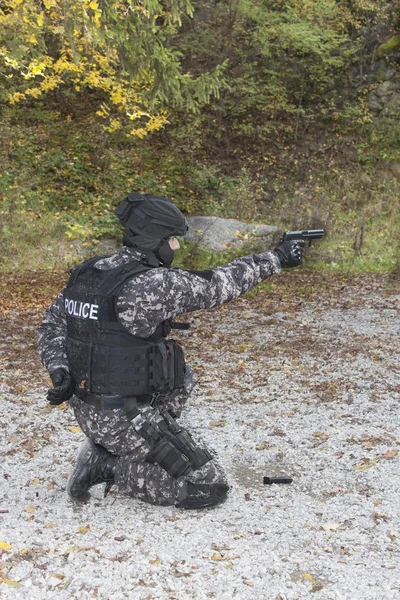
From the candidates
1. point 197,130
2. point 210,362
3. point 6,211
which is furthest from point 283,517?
point 197,130

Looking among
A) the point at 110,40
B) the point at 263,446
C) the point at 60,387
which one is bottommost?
the point at 263,446

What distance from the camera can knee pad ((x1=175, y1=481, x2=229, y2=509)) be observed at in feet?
13.4

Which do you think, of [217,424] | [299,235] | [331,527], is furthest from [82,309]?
[217,424]

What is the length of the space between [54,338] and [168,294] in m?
0.96

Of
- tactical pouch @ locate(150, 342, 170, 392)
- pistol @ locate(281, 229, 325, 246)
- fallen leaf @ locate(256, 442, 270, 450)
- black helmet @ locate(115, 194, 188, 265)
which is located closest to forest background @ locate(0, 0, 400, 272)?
fallen leaf @ locate(256, 442, 270, 450)

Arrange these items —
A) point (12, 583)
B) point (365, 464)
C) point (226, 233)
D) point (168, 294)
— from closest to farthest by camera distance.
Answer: point (12, 583) → point (168, 294) → point (365, 464) → point (226, 233)

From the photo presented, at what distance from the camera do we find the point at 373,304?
10.1m

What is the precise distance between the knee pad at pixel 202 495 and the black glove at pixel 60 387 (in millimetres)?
941

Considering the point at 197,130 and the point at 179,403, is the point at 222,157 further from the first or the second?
the point at 179,403

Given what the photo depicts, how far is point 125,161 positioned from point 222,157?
2488mm

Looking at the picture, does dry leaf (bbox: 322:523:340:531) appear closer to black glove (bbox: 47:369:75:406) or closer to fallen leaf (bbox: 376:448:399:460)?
fallen leaf (bbox: 376:448:399:460)

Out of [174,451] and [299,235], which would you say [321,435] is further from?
[299,235]

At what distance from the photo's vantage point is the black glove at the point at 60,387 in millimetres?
3900

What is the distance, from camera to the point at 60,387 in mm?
3922
